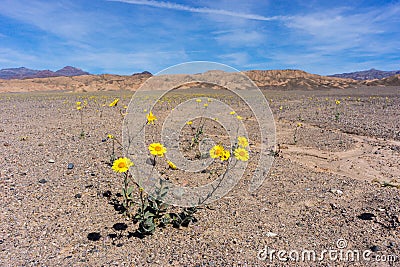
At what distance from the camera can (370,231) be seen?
10.9 feet

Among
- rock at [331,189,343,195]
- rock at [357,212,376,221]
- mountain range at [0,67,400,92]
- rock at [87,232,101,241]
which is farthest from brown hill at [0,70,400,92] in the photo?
rock at [87,232,101,241]

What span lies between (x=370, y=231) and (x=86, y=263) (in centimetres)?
322

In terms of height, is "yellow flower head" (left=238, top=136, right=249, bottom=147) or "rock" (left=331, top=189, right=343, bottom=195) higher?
"yellow flower head" (left=238, top=136, right=249, bottom=147)

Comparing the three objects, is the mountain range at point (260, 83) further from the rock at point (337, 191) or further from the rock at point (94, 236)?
the rock at point (94, 236)

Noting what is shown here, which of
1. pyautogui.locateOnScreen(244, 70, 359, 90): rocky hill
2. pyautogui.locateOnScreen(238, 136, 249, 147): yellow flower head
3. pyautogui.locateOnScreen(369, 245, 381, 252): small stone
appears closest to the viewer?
pyautogui.locateOnScreen(369, 245, 381, 252): small stone

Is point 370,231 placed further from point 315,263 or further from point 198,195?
point 198,195

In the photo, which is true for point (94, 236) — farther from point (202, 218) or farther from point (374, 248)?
point (374, 248)

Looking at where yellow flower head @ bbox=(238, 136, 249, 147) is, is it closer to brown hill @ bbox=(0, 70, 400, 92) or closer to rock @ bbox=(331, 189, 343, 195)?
rock @ bbox=(331, 189, 343, 195)

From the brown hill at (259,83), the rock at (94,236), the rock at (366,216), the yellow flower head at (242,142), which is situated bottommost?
the rock at (94,236)

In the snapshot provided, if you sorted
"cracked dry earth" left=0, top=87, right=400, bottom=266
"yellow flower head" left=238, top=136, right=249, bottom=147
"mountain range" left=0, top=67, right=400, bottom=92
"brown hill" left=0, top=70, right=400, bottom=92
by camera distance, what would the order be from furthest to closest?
"brown hill" left=0, top=70, right=400, bottom=92, "mountain range" left=0, top=67, right=400, bottom=92, "yellow flower head" left=238, top=136, right=249, bottom=147, "cracked dry earth" left=0, top=87, right=400, bottom=266

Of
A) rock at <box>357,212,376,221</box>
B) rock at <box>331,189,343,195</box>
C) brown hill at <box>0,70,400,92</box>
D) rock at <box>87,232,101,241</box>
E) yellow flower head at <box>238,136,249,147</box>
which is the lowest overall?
rock at <box>87,232,101,241</box>

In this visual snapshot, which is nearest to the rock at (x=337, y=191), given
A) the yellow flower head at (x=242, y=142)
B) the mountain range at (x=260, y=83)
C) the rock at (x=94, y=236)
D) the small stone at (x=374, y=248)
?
the small stone at (x=374, y=248)

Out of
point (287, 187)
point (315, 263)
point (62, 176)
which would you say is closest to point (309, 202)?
point (287, 187)

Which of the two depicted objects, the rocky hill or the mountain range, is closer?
the mountain range
